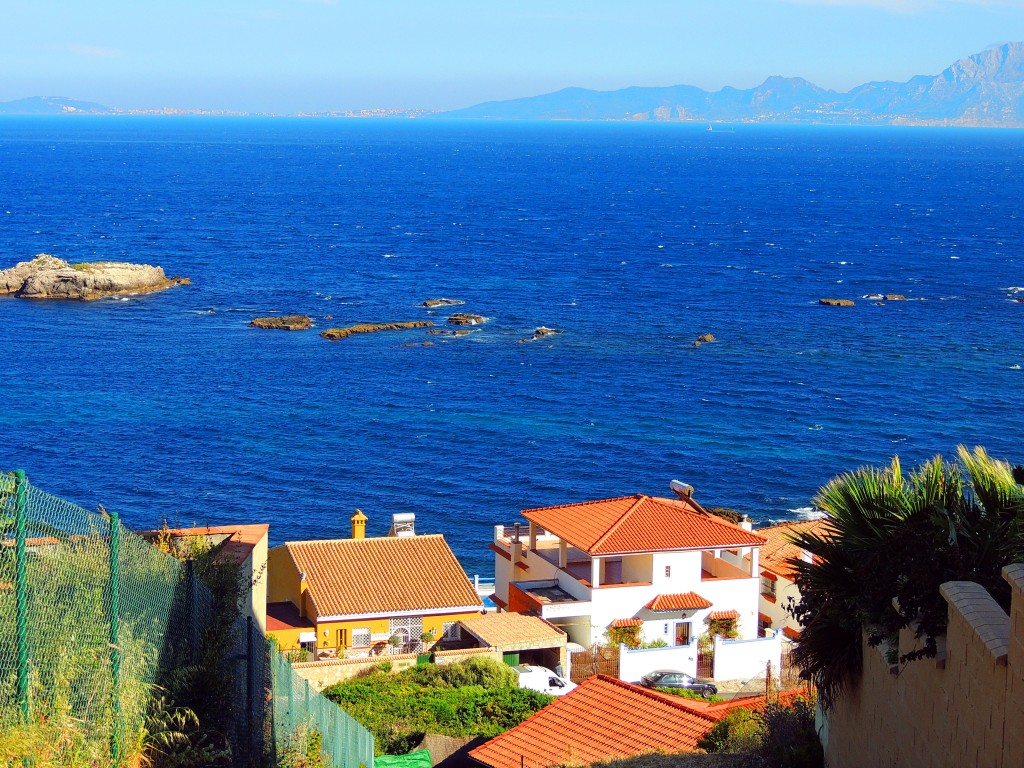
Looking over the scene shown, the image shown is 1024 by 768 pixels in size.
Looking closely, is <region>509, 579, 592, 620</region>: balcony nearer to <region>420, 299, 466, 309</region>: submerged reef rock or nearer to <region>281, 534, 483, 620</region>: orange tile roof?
<region>281, 534, 483, 620</region>: orange tile roof

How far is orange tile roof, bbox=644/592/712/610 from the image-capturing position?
1298 inches

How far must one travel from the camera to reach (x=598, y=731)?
19750mm

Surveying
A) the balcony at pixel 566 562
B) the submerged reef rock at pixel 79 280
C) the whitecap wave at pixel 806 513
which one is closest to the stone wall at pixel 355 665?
the balcony at pixel 566 562

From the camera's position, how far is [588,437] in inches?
2446

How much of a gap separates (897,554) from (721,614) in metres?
23.6

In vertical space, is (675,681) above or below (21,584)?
below

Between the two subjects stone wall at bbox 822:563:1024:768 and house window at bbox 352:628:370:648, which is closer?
stone wall at bbox 822:563:1024:768

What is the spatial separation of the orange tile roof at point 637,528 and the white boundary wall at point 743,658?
8.91 ft

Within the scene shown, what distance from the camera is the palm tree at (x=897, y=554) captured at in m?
10.3

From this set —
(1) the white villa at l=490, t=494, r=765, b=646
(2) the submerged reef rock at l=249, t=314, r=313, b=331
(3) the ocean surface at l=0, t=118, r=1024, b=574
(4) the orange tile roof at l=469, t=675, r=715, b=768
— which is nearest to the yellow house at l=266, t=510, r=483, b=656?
(1) the white villa at l=490, t=494, r=765, b=646

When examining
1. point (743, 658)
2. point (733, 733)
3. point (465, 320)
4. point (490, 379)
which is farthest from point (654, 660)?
point (465, 320)

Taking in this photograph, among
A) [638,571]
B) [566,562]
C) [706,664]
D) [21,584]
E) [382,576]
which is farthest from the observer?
[382,576]

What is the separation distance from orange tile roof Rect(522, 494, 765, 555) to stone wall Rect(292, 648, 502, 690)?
483 centimetres

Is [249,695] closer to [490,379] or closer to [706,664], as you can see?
[706,664]
